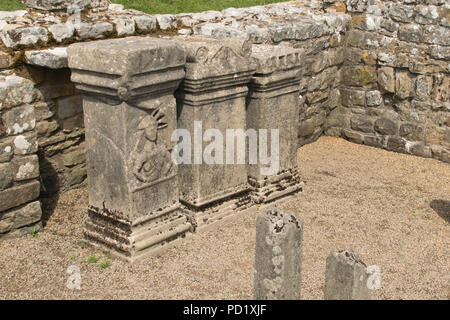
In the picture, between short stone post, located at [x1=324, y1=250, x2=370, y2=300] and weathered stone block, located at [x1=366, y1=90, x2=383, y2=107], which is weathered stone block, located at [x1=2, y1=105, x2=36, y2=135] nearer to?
short stone post, located at [x1=324, y1=250, x2=370, y2=300]

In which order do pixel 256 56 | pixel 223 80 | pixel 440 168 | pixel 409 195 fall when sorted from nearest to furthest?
pixel 223 80 → pixel 256 56 → pixel 409 195 → pixel 440 168

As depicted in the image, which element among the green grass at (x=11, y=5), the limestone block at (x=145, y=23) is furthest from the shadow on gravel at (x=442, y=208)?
the green grass at (x=11, y=5)

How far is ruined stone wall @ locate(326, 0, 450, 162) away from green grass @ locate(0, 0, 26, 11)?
3.93 m

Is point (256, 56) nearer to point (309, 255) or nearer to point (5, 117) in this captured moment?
point (309, 255)

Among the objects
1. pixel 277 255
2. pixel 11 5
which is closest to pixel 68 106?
pixel 11 5

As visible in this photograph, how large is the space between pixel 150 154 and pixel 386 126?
383 cm

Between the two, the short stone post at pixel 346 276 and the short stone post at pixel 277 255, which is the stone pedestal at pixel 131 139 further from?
the short stone post at pixel 346 276

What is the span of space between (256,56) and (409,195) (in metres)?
2.07

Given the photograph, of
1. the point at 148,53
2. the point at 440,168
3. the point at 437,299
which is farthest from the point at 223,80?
the point at 440,168

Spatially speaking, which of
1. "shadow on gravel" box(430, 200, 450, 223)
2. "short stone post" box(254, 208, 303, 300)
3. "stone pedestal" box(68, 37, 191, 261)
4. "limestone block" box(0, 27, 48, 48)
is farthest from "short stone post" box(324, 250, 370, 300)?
"limestone block" box(0, 27, 48, 48)

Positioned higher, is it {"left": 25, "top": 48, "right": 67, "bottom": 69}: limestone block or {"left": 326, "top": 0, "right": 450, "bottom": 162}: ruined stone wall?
{"left": 25, "top": 48, "right": 67, "bottom": 69}: limestone block

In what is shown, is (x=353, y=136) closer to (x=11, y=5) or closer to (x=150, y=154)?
(x=150, y=154)

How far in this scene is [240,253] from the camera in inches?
175

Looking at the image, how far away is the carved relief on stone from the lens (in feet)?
13.6
